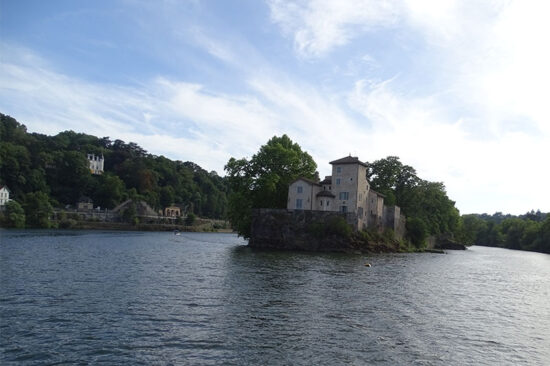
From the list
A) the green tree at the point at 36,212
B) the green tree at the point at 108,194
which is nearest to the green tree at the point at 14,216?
the green tree at the point at 36,212

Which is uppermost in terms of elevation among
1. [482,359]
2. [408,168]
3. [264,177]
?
[408,168]

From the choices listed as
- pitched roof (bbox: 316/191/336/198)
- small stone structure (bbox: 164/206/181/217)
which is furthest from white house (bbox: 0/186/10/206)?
pitched roof (bbox: 316/191/336/198)

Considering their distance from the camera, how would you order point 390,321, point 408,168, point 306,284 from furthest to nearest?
point 408,168, point 306,284, point 390,321

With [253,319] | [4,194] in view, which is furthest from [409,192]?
[4,194]

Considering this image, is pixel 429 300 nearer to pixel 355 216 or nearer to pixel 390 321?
pixel 390 321

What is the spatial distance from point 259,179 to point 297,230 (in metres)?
12.0

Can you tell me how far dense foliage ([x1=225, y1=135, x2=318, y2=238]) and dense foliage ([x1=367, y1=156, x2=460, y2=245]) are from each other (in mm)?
25300

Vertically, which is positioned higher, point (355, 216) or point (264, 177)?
point (264, 177)

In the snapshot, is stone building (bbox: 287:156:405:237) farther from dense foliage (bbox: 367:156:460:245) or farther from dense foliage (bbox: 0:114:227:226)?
dense foliage (bbox: 0:114:227:226)

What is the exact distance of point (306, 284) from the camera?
31.0 m

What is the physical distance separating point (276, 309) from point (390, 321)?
5.94 meters

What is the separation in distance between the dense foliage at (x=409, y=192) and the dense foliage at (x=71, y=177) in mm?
85984

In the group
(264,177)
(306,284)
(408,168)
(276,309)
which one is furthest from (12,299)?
(408,168)

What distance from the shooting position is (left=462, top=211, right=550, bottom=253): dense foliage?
14093 centimetres
